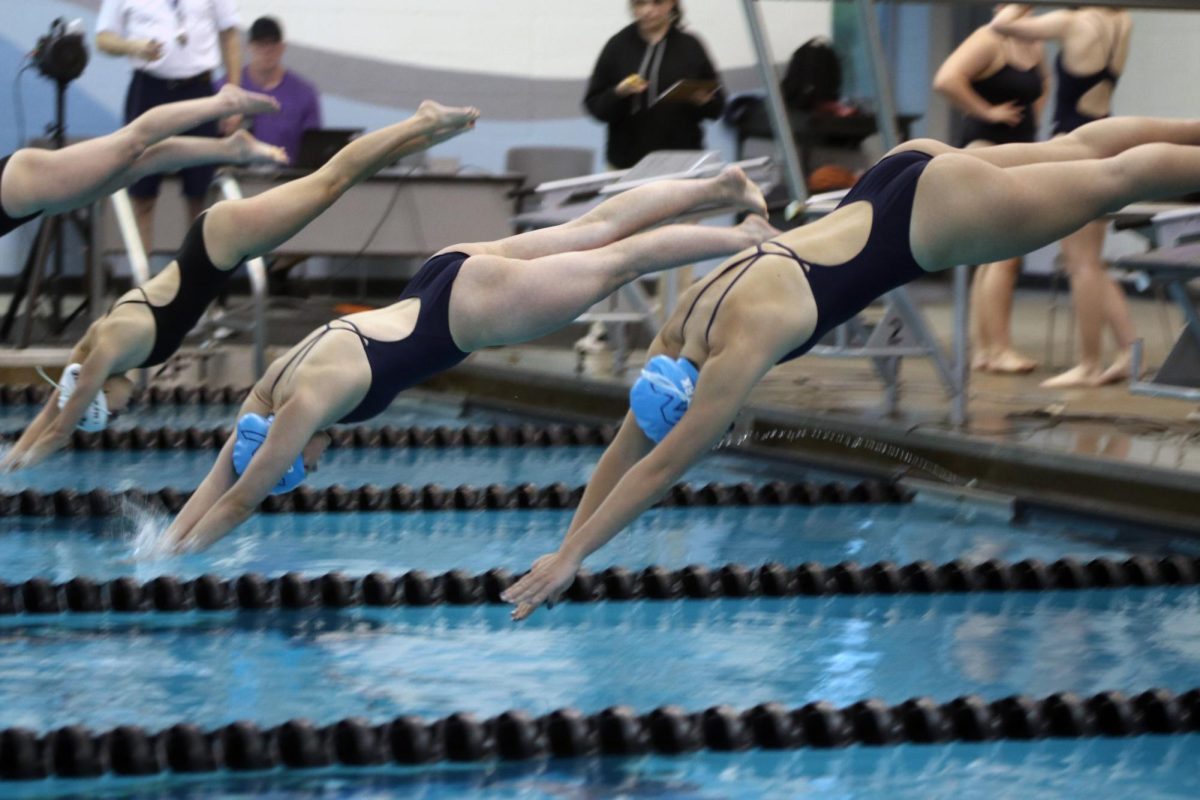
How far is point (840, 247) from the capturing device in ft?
12.7

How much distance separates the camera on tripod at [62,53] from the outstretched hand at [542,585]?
5.75 m

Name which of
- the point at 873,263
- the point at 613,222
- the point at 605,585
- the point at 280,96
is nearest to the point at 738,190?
the point at 613,222

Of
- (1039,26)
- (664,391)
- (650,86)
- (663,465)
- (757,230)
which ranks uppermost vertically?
(1039,26)

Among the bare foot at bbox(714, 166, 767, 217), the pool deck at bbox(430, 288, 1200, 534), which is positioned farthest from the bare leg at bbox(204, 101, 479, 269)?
the pool deck at bbox(430, 288, 1200, 534)

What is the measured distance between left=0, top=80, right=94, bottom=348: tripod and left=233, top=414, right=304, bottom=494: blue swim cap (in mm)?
4393

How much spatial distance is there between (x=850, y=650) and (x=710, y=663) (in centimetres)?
39

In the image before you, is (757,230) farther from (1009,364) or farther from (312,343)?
(1009,364)

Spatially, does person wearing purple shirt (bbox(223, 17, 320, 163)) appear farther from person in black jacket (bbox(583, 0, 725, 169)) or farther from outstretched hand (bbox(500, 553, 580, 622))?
outstretched hand (bbox(500, 553, 580, 622))

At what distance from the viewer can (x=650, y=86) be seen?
8.27 metres

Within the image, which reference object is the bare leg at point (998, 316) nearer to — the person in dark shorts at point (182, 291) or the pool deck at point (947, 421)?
the pool deck at point (947, 421)

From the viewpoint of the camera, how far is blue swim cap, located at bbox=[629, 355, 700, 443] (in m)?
3.62

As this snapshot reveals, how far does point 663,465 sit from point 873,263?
2.27 ft

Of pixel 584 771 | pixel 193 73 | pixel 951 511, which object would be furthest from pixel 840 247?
pixel 193 73

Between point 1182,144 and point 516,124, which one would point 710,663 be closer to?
point 1182,144
